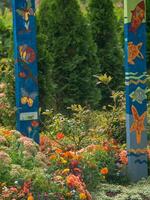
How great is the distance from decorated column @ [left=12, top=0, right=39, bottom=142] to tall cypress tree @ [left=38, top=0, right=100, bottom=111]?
2.92 metres

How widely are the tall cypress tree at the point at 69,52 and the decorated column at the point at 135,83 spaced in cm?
318

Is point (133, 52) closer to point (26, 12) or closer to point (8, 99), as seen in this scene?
point (26, 12)

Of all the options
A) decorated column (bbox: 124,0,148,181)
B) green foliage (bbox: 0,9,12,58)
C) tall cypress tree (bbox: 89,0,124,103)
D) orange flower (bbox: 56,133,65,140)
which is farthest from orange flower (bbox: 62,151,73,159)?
green foliage (bbox: 0,9,12,58)

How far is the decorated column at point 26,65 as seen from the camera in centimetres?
604

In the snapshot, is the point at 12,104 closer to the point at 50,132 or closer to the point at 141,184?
the point at 50,132

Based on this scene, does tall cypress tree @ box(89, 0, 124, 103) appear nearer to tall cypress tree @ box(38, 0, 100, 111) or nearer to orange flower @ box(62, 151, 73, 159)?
tall cypress tree @ box(38, 0, 100, 111)

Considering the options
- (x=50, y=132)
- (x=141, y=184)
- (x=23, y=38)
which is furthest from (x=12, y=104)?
(x=141, y=184)

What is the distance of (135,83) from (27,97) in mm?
1072

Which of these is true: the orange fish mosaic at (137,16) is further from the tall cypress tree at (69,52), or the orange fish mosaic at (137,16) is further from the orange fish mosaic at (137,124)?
the tall cypress tree at (69,52)

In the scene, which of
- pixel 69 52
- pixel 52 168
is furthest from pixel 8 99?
pixel 52 168

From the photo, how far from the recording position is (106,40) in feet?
34.1

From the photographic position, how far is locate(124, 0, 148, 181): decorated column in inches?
229

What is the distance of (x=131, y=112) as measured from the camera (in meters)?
5.91

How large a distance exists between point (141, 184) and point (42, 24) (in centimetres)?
422
